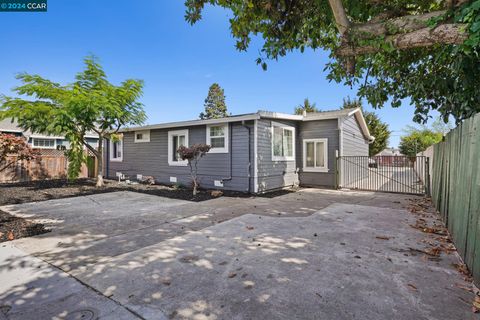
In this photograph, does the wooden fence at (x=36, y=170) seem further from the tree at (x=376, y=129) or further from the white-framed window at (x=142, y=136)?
the tree at (x=376, y=129)

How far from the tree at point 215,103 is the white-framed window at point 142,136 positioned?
31030mm

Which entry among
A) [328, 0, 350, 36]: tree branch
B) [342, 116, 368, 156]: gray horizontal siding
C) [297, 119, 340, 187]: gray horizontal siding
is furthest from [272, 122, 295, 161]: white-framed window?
[328, 0, 350, 36]: tree branch

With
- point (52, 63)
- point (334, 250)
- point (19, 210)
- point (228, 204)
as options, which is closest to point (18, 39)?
point (52, 63)

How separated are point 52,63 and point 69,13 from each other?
2.80m

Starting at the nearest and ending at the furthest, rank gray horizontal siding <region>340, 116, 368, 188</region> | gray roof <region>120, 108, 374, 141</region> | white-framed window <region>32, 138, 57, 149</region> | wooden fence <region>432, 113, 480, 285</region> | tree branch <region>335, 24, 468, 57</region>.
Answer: wooden fence <region>432, 113, 480, 285</region>, tree branch <region>335, 24, 468, 57</region>, gray roof <region>120, 108, 374, 141</region>, gray horizontal siding <region>340, 116, 368, 188</region>, white-framed window <region>32, 138, 57, 149</region>

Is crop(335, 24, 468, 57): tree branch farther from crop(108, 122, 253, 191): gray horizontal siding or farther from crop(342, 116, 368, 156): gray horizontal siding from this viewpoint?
crop(342, 116, 368, 156): gray horizontal siding

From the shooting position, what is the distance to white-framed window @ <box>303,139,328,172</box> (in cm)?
1070

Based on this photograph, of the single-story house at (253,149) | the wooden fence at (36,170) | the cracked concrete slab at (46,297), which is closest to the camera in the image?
the cracked concrete slab at (46,297)

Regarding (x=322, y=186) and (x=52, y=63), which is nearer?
(x=52, y=63)

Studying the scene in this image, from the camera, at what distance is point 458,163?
367 centimetres

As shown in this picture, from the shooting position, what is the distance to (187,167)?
1084 cm

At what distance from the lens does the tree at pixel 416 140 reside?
2991cm

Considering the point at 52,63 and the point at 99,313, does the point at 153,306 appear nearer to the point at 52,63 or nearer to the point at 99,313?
the point at 99,313

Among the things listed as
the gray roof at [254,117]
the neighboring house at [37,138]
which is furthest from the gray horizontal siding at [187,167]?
the neighboring house at [37,138]
